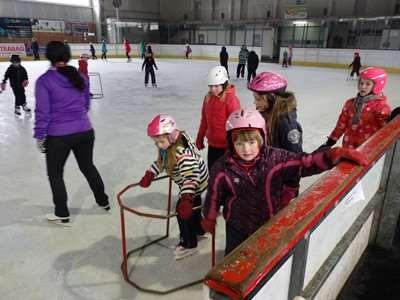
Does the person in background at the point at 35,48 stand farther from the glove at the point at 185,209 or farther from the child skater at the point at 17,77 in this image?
the glove at the point at 185,209

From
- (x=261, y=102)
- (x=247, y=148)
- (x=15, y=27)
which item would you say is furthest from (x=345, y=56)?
(x=15, y=27)

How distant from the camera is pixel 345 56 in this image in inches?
774

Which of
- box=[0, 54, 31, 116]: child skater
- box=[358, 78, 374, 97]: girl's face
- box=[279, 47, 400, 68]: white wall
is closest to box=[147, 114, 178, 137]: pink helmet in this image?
box=[358, 78, 374, 97]: girl's face

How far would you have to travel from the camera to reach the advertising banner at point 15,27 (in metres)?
22.5

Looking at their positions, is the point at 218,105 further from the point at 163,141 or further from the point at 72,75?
the point at 72,75

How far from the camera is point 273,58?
25141mm

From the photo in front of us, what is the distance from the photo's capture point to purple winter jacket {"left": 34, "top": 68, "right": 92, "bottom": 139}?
8.30 ft

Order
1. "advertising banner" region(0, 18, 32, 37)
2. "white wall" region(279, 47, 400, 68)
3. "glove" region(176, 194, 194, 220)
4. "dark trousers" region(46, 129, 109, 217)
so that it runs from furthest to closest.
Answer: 1. "advertising banner" region(0, 18, 32, 37)
2. "white wall" region(279, 47, 400, 68)
3. "dark trousers" region(46, 129, 109, 217)
4. "glove" region(176, 194, 194, 220)

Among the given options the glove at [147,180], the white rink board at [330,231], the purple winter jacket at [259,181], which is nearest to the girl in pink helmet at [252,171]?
the purple winter jacket at [259,181]

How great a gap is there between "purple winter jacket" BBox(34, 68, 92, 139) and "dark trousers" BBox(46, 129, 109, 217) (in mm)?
63

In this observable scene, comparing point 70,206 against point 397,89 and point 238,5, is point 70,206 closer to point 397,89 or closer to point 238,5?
point 397,89

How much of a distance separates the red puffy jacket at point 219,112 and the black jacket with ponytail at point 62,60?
3.48 ft

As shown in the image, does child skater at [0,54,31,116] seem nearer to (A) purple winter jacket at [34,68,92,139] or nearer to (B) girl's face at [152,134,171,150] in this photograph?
(A) purple winter jacket at [34,68,92,139]

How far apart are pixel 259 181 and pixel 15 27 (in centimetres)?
2621
